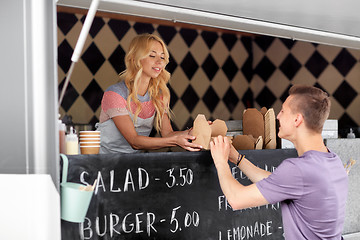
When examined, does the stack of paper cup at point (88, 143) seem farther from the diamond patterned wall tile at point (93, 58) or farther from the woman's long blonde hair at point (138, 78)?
the diamond patterned wall tile at point (93, 58)

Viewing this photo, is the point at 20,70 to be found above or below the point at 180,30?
below

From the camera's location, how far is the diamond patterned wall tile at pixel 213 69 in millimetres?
3277

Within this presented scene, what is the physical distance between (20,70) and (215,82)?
2.93 m

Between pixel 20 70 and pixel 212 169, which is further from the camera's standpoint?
pixel 212 169

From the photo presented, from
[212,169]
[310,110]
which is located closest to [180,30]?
[212,169]

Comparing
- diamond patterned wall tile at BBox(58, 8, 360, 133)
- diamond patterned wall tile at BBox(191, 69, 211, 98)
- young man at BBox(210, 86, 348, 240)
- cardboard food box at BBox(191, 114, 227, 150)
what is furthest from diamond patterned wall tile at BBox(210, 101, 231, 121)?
young man at BBox(210, 86, 348, 240)

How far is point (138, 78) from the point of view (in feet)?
6.91

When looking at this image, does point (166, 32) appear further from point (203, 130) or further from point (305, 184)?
point (305, 184)

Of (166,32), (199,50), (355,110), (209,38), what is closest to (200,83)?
(199,50)

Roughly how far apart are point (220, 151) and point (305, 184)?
1.12ft

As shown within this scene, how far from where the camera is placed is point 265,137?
6.59ft

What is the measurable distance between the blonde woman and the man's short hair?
0.78m

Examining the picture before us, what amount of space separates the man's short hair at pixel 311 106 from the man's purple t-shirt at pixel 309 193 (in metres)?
0.11

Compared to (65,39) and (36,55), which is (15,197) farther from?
(65,39)
